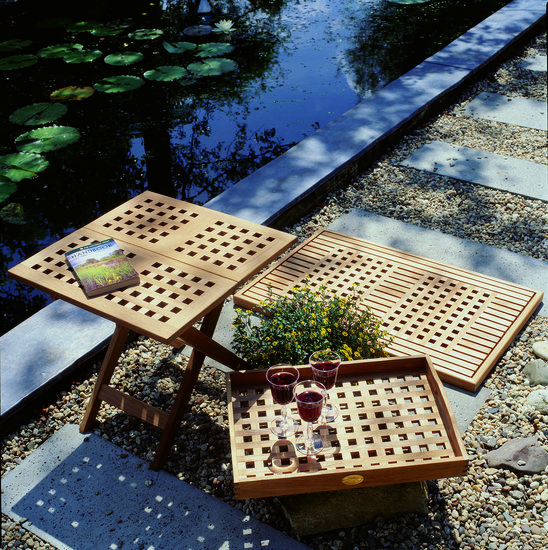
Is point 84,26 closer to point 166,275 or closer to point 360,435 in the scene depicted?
point 166,275

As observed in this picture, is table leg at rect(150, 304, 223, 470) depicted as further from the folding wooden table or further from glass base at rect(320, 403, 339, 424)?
glass base at rect(320, 403, 339, 424)

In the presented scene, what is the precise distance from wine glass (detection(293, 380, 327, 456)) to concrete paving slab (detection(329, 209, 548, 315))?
1717 mm

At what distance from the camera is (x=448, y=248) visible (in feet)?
13.4

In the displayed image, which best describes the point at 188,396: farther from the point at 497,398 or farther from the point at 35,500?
the point at 497,398

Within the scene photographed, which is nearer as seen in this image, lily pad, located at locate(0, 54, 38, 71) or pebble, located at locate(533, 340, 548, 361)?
pebble, located at locate(533, 340, 548, 361)

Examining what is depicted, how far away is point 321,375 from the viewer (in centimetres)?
253

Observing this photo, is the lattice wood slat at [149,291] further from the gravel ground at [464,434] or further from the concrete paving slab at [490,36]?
the concrete paving slab at [490,36]

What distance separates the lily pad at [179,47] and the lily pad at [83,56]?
0.69 meters

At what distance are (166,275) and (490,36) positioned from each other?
19.0ft

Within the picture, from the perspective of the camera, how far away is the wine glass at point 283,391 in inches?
95.6

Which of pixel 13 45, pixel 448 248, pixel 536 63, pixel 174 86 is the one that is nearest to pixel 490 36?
pixel 536 63

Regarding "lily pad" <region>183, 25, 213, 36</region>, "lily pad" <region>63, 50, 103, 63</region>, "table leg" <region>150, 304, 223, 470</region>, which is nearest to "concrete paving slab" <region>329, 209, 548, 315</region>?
"table leg" <region>150, 304, 223, 470</region>

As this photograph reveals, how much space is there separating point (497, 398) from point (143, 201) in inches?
73.1

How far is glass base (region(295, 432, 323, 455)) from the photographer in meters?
2.41
